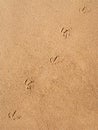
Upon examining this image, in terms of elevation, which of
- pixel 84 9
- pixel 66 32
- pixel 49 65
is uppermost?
pixel 84 9

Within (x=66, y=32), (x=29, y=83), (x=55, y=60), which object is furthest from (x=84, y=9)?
(x=29, y=83)

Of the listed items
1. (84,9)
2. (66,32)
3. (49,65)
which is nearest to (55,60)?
(49,65)

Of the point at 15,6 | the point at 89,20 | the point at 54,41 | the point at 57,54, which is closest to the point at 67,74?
the point at 57,54

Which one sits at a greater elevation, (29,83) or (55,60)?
(55,60)

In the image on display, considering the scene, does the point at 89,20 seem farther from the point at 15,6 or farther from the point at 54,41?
the point at 15,6

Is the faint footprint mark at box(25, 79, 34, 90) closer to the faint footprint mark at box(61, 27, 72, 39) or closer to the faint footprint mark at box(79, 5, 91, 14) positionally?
the faint footprint mark at box(61, 27, 72, 39)

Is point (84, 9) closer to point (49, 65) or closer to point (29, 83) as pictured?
point (49, 65)

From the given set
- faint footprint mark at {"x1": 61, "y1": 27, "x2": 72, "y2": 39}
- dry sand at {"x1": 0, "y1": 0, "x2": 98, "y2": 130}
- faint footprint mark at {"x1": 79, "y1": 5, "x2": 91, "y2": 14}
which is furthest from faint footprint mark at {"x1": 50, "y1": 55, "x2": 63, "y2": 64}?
faint footprint mark at {"x1": 79, "y1": 5, "x2": 91, "y2": 14}

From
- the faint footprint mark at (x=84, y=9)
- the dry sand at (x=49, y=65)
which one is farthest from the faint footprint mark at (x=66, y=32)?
the faint footprint mark at (x=84, y=9)
